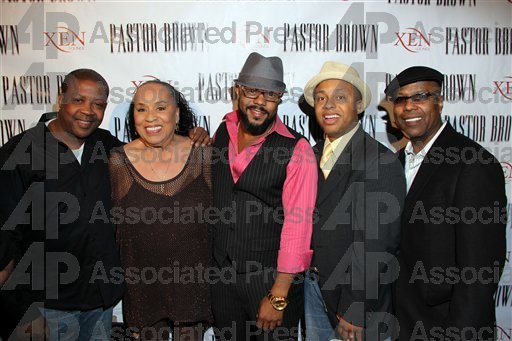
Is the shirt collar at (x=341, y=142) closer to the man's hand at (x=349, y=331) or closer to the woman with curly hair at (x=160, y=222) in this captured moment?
the woman with curly hair at (x=160, y=222)

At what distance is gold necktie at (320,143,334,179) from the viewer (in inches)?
75.9

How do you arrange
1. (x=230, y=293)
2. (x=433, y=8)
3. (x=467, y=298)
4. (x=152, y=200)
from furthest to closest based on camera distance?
(x=433, y=8)
(x=230, y=293)
(x=152, y=200)
(x=467, y=298)

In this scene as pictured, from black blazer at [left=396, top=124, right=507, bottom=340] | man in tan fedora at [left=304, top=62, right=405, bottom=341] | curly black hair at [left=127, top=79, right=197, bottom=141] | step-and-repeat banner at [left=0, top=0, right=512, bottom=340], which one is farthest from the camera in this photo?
step-and-repeat banner at [left=0, top=0, right=512, bottom=340]

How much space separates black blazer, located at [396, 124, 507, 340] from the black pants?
53 cm

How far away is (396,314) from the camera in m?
1.87

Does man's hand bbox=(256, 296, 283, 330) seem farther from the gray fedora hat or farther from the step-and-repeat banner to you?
the step-and-repeat banner

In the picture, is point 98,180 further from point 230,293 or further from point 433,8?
point 433,8

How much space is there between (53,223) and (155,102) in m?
0.75

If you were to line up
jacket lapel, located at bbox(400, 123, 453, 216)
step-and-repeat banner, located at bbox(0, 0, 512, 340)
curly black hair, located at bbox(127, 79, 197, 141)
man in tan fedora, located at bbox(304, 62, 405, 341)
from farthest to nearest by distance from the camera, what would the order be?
step-and-repeat banner, located at bbox(0, 0, 512, 340), curly black hair, located at bbox(127, 79, 197, 141), man in tan fedora, located at bbox(304, 62, 405, 341), jacket lapel, located at bbox(400, 123, 453, 216)

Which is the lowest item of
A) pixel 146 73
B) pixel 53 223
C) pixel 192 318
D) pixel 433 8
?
pixel 192 318

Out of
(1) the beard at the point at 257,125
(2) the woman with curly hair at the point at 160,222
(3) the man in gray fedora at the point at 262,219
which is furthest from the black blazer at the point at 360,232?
(2) the woman with curly hair at the point at 160,222

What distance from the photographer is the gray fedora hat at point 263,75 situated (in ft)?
6.29

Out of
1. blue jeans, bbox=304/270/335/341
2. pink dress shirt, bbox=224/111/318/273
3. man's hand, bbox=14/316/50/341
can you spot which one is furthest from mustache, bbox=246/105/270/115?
man's hand, bbox=14/316/50/341

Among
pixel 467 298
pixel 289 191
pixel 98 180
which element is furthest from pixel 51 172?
pixel 467 298
